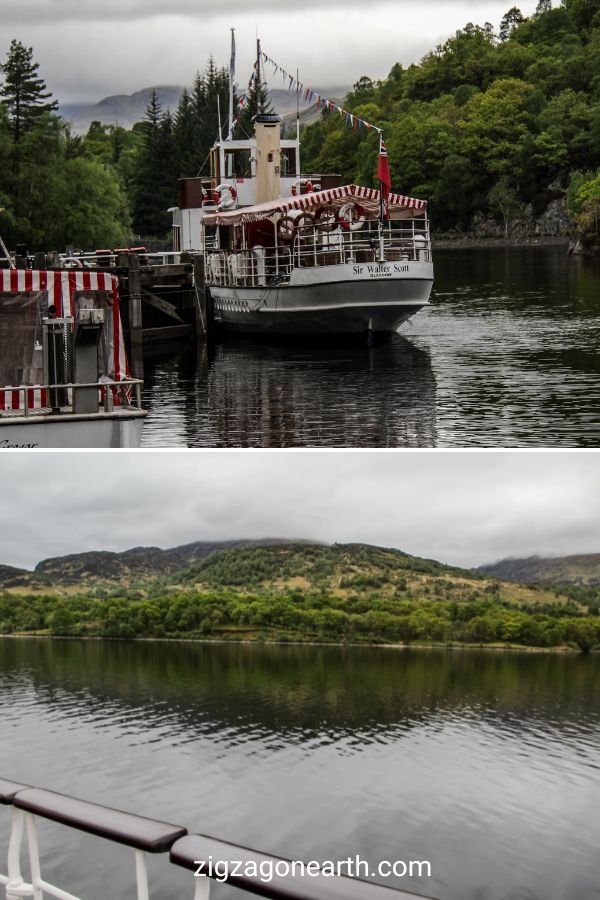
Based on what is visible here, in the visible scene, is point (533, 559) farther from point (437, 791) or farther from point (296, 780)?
point (296, 780)

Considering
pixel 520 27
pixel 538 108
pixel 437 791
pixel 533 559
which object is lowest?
pixel 437 791

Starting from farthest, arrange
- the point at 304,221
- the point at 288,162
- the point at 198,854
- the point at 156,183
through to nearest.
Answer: the point at 156,183, the point at 288,162, the point at 304,221, the point at 198,854

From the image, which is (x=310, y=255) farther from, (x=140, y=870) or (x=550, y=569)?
(x=140, y=870)

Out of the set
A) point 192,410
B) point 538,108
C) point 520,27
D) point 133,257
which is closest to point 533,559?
point 192,410

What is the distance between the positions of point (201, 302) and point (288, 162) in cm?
788

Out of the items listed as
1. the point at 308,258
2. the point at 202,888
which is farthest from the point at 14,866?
the point at 308,258

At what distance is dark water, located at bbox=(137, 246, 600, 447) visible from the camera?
14.3m

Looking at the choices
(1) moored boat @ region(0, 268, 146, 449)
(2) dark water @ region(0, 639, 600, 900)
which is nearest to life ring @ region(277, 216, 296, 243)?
(2) dark water @ region(0, 639, 600, 900)

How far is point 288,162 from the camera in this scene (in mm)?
31891

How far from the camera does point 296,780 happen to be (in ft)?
61.4

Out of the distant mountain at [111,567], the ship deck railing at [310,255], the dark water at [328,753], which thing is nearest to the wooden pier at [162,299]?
the ship deck railing at [310,255]

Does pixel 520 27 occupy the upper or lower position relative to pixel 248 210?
upper

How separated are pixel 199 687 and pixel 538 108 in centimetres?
5402

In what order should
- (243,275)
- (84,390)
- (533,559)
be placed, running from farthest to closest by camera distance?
(243,275) → (533,559) → (84,390)
